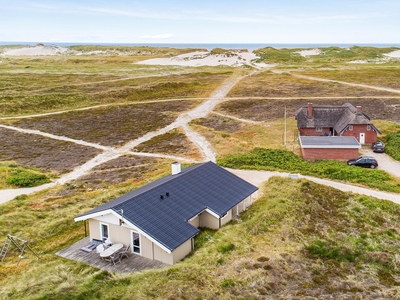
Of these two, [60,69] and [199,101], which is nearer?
[199,101]

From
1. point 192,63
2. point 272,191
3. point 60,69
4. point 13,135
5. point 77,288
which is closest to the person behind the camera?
point 77,288

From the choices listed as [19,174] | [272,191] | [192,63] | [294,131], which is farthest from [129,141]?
[192,63]

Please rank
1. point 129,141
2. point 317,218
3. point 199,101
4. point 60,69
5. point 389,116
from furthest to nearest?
point 60,69, point 199,101, point 389,116, point 129,141, point 317,218

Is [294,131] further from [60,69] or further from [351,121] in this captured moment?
[60,69]

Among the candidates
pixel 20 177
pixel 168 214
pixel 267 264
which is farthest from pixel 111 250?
pixel 20 177

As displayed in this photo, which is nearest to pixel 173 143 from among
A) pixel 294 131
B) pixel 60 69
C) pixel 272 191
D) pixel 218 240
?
pixel 294 131

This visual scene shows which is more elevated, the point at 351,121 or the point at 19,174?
the point at 351,121

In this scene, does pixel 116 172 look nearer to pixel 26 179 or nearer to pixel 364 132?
pixel 26 179
